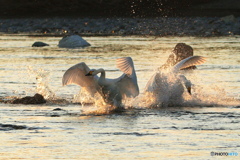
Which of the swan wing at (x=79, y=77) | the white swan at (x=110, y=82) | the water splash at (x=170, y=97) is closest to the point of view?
the swan wing at (x=79, y=77)

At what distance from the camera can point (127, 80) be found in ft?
53.1

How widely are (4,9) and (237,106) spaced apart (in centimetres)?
9913

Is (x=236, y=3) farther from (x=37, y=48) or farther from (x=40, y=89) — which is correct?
(x=40, y=89)

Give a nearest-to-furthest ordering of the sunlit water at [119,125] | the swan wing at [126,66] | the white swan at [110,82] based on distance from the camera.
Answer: the sunlit water at [119,125]
the white swan at [110,82]
the swan wing at [126,66]

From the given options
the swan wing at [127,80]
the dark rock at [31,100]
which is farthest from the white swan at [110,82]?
the dark rock at [31,100]

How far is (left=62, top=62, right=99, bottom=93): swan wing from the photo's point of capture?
1592 centimetres

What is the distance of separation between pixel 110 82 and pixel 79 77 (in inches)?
26.5

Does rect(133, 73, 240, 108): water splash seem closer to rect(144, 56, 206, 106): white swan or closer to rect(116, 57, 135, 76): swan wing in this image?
rect(144, 56, 206, 106): white swan

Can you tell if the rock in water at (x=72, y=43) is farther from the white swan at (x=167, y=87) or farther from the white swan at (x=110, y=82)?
the white swan at (x=110, y=82)

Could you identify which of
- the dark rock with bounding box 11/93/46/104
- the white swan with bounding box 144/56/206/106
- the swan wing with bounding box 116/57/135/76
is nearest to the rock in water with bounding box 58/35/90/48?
the dark rock with bounding box 11/93/46/104

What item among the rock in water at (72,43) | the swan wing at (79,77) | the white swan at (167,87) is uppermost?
the swan wing at (79,77)

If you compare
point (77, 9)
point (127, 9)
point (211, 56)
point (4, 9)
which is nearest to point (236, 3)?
point (127, 9)

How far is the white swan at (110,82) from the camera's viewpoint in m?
16.0

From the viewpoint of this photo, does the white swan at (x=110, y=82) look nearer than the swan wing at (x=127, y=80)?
Yes
